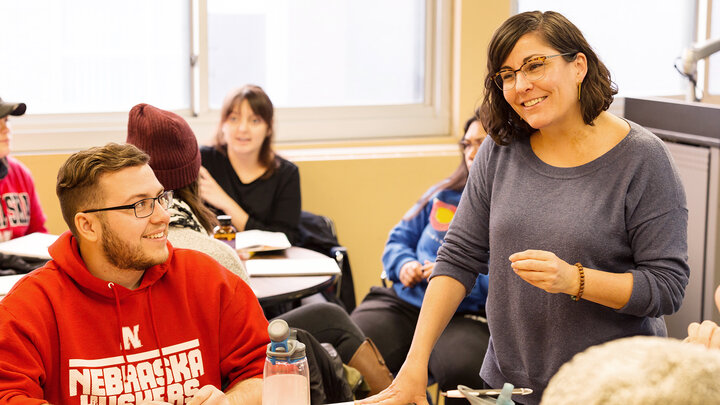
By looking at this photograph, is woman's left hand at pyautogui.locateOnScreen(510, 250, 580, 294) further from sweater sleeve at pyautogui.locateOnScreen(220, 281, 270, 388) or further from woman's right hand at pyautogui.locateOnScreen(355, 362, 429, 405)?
sweater sleeve at pyautogui.locateOnScreen(220, 281, 270, 388)

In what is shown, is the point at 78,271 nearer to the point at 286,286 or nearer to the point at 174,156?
the point at 174,156

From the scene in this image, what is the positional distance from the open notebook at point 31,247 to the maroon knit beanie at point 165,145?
683 mm

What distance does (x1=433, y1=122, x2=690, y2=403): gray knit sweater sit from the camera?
69.2 inches

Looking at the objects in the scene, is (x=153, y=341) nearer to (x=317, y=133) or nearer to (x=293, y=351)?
(x=293, y=351)

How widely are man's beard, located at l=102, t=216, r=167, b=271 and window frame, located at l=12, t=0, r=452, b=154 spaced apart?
7.87 feet

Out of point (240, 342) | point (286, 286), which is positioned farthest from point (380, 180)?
point (240, 342)

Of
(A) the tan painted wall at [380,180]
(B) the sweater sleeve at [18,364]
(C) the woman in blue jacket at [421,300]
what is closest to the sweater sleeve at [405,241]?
(C) the woman in blue jacket at [421,300]

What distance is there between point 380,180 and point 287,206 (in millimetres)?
703

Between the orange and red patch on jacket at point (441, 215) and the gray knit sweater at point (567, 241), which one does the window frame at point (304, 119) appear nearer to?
the orange and red patch on jacket at point (441, 215)

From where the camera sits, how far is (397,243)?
3.56m

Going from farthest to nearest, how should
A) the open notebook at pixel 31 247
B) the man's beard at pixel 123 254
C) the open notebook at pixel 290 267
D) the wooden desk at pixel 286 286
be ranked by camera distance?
the open notebook at pixel 290 267 → the open notebook at pixel 31 247 → the wooden desk at pixel 286 286 → the man's beard at pixel 123 254

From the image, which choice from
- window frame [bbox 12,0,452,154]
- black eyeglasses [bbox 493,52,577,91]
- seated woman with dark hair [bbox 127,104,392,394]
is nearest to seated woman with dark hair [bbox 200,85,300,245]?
window frame [bbox 12,0,452,154]

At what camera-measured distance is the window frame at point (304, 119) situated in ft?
13.9

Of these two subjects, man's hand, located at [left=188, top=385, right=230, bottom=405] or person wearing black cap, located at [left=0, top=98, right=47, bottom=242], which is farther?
person wearing black cap, located at [left=0, top=98, right=47, bottom=242]
